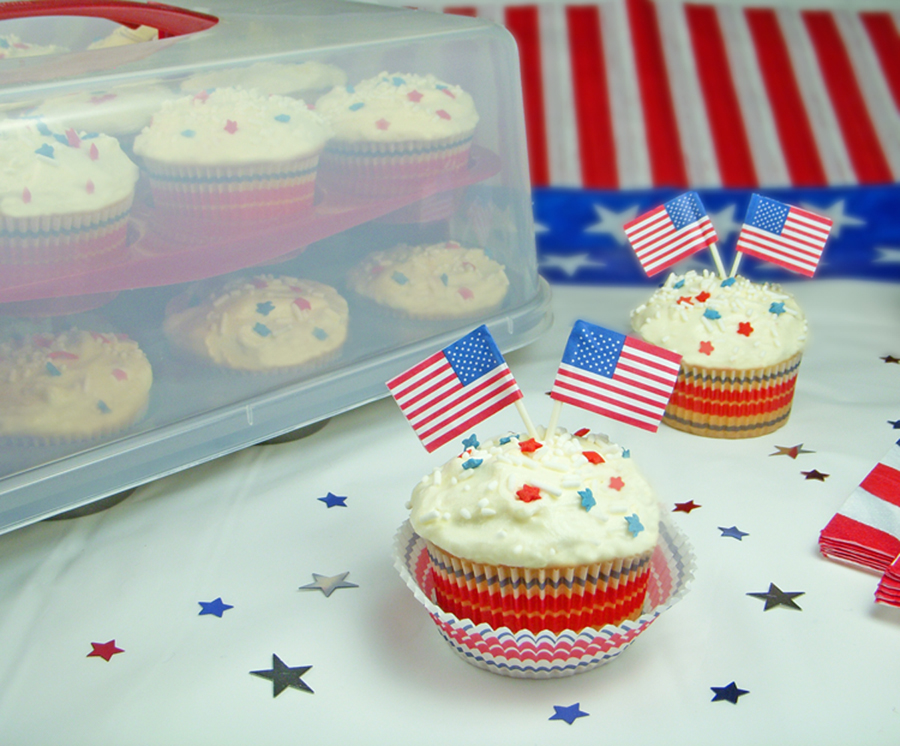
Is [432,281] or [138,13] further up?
[138,13]

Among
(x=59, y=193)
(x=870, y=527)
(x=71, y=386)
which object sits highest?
(x=59, y=193)

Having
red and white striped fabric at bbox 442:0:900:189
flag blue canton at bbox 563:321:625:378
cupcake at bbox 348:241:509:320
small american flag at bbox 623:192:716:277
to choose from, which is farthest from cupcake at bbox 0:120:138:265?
red and white striped fabric at bbox 442:0:900:189

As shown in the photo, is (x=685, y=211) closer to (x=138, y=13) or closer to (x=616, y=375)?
(x=616, y=375)

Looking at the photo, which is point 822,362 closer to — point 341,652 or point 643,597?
point 643,597

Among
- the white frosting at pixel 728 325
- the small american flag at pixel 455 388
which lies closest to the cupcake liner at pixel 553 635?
the small american flag at pixel 455 388

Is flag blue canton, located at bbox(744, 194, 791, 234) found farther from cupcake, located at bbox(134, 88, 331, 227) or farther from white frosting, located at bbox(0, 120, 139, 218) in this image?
white frosting, located at bbox(0, 120, 139, 218)

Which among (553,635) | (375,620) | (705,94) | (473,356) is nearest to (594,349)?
(473,356)

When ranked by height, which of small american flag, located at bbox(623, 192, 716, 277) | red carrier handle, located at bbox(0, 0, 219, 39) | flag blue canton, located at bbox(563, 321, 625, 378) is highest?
red carrier handle, located at bbox(0, 0, 219, 39)
